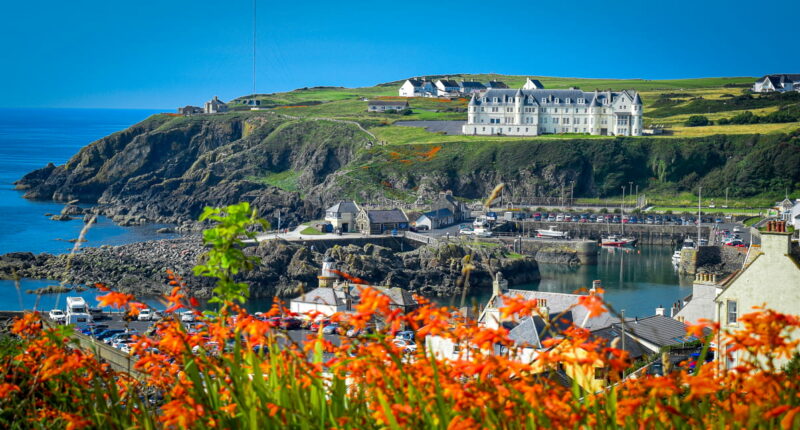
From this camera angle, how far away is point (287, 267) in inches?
2041

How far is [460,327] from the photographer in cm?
520

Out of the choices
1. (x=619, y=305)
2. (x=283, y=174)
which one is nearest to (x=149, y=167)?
(x=283, y=174)

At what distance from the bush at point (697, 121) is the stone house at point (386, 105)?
3269 centimetres

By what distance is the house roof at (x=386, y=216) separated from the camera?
63.6 metres

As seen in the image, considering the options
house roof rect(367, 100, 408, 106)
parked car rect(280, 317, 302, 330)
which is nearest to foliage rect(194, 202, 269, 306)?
parked car rect(280, 317, 302, 330)

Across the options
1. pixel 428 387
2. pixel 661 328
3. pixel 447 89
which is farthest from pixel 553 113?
pixel 428 387

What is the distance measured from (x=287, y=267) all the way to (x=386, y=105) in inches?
2511

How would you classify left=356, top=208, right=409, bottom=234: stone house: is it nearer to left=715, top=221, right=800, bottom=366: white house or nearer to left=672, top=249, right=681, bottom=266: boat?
left=672, top=249, right=681, bottom=266: boat

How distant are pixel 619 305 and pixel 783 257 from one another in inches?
1264

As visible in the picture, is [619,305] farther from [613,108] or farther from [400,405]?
[613,108]

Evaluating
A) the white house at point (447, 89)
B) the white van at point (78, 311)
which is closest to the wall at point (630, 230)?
the white van at point (78, 311)

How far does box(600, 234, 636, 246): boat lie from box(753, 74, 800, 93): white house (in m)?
68.6

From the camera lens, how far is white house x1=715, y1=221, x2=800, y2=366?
1271cm

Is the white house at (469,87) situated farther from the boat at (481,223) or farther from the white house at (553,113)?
the boat at (481,223)
